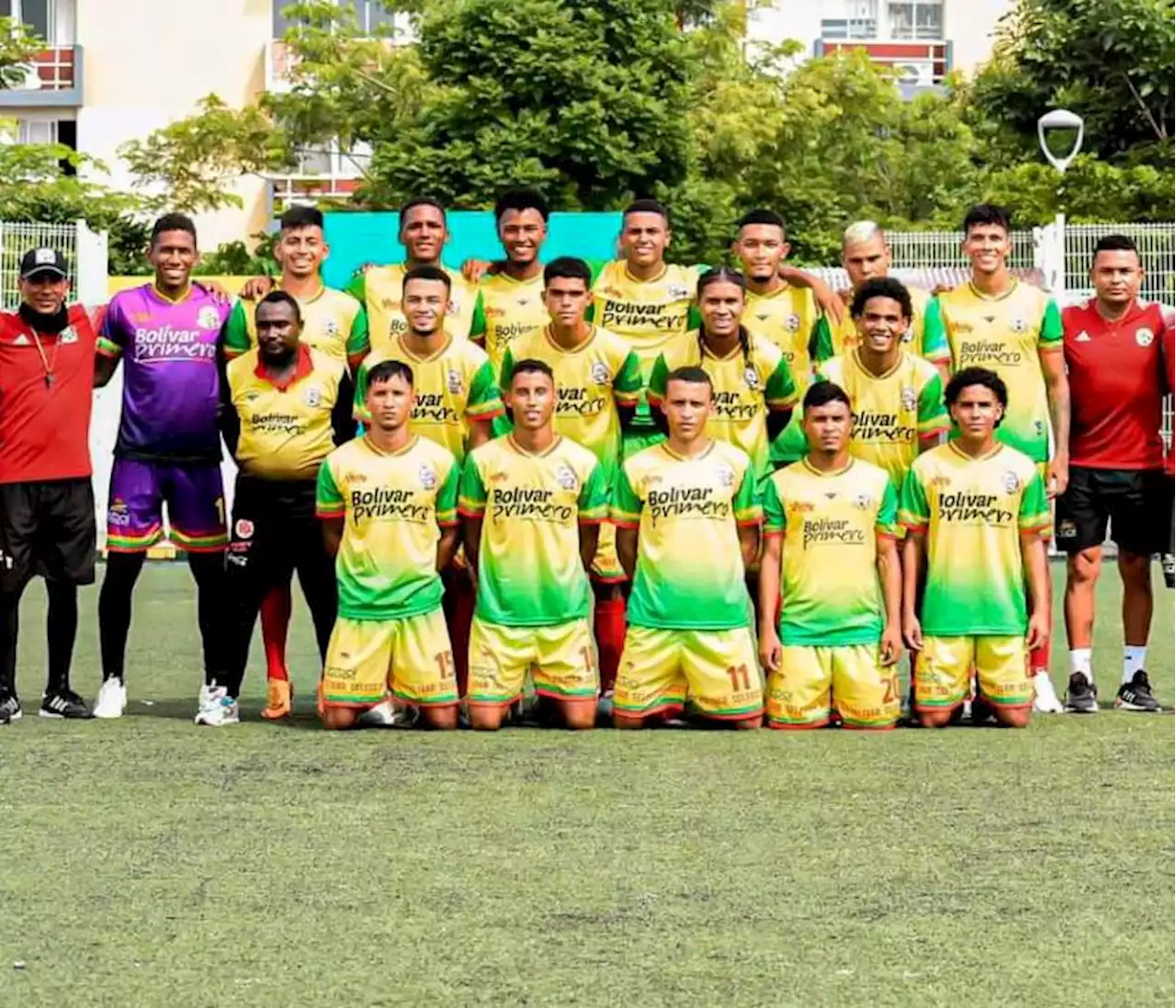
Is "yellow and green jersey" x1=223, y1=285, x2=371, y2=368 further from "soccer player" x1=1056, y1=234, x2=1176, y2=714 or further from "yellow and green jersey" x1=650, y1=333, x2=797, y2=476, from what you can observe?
"soccer player" x1=1056, y1=234, x2=1176, y2=714

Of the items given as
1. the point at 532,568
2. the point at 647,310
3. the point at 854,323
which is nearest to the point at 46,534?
the point at 532,568

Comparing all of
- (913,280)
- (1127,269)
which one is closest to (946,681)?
(1127,269)

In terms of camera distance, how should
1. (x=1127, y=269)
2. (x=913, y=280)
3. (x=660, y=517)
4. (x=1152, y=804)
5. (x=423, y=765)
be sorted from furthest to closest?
(x=913, y=280) < (x=1127, y=269) < (x=660, y=517) < (x=423, y=765) < (x=1152, y=804)

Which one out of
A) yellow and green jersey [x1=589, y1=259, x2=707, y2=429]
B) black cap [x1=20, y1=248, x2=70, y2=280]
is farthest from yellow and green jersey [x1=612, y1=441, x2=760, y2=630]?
black cap [x1=20, y1=248, x2=70, y2=280]

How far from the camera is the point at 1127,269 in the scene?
9445 mm

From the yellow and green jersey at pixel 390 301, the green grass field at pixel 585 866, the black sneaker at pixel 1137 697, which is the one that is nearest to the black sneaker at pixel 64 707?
the green grass field at pixel 585 866

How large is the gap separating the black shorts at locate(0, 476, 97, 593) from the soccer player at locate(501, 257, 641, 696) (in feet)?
5.22

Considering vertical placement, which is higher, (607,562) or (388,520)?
(388,520)

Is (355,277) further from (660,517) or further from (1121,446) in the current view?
(1121,446)

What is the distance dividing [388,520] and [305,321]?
0.93 m

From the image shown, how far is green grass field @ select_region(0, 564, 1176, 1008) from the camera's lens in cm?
514

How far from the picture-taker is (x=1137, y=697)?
9.42m

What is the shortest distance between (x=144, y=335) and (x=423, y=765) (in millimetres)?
2129

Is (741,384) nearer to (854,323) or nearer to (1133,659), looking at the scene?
(854,323)
